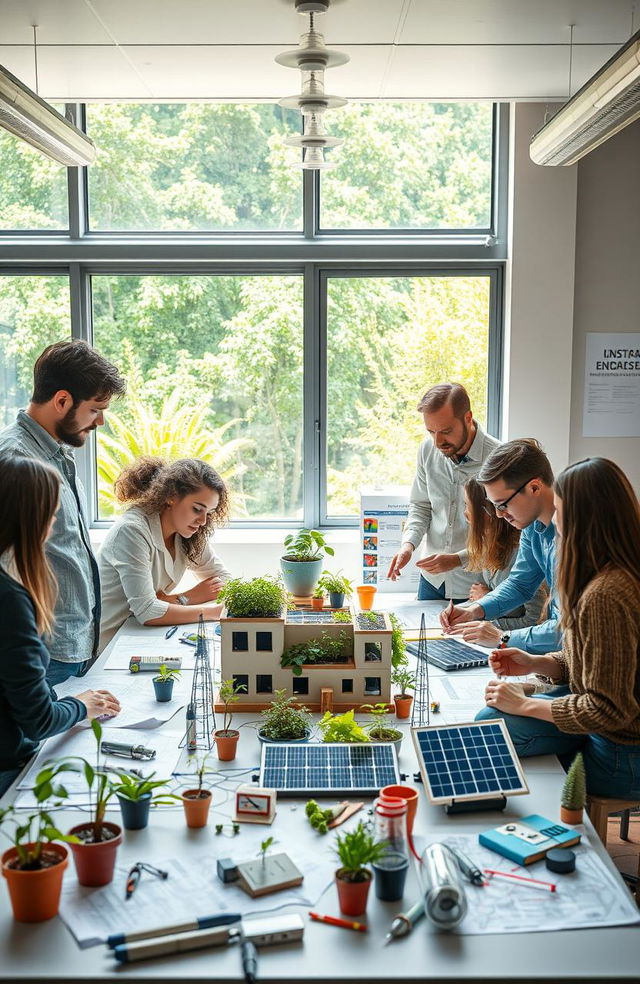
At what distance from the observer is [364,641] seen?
2.60m

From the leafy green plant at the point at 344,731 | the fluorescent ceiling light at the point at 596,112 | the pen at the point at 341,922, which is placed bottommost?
the pen at the point at 341,922

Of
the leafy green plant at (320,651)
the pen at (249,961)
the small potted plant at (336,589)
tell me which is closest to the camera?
the pen at (249,961)

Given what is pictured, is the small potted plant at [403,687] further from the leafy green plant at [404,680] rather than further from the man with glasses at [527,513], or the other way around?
the man with glasses at [527,513]

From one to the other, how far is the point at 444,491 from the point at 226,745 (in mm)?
2160

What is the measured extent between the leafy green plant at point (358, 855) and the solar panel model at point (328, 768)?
1.22 feet

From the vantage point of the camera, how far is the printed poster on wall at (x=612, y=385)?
515cm

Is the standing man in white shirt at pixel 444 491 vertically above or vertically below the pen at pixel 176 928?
above

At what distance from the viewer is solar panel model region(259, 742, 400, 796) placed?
81.8 inches

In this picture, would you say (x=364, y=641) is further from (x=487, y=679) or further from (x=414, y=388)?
(x=414, y=388)

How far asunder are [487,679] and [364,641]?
0.49m

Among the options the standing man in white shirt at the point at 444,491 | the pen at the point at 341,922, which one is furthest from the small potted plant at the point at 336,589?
the pen at the point at 341,922

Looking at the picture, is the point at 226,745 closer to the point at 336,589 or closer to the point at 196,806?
the point at 196,806

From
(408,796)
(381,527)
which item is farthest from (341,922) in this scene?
(381,527)

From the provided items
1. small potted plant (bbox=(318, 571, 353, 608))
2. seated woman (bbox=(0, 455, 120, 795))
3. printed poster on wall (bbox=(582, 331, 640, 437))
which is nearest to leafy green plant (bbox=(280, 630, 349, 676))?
small potted plant (bbox=(318, 571, 353, 608))
